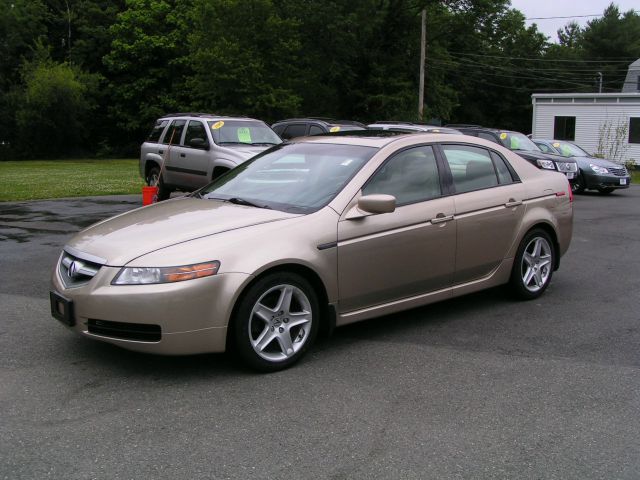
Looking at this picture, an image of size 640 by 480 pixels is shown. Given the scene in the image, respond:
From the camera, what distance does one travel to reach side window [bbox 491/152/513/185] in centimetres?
614

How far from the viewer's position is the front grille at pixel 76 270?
429cm

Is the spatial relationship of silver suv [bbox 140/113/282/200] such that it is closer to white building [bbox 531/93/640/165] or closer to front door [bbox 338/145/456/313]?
front door [bbox 338/145/456/313]

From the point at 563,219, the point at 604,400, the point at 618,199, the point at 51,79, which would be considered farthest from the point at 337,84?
the point at 604,400

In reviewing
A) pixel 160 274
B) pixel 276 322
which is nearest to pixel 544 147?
pixel 276 322

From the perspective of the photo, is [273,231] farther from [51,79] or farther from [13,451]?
[51,79]

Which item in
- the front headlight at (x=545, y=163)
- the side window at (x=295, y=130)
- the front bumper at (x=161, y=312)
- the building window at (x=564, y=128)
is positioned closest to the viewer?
the front bumper at (x=161, y=312)

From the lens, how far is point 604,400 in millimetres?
4031

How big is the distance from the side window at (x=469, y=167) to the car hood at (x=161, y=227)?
5.66 feet

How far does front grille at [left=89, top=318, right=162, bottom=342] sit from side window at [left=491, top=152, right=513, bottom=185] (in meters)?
3.52

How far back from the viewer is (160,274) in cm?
408

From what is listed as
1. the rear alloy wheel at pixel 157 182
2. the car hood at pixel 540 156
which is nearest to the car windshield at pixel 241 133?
the rear alloy wheel at pixel 157 182

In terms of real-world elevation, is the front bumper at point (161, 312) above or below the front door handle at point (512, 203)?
below

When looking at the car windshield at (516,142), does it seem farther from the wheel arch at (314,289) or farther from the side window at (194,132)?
the wheel arch at (314,289)

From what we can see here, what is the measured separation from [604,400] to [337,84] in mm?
39497
